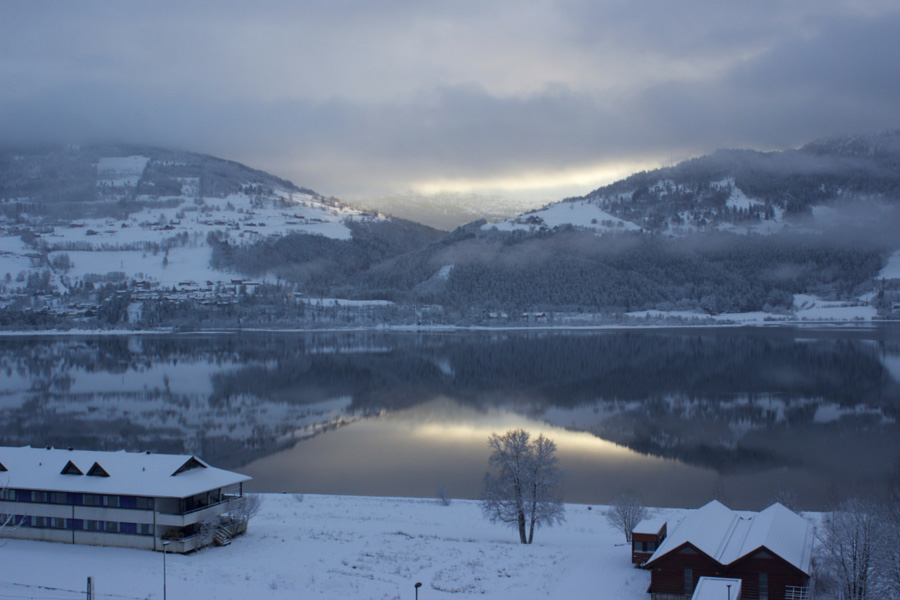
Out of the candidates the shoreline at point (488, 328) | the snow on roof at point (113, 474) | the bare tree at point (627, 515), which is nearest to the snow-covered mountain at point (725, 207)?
the shoreline at point (488, 328)

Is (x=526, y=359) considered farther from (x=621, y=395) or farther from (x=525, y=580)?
(x=525, y=580)

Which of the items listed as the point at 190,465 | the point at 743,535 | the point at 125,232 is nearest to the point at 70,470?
the point at 190,465

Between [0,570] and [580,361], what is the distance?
Answer: 211 feet

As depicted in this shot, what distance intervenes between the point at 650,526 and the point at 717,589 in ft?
15.1

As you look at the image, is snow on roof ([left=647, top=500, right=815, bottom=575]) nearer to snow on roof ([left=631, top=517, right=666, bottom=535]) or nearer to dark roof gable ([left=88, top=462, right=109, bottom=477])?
snow on roof ([left=631, top=517, right=666, bottom=535])

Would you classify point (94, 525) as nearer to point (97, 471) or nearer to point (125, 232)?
point (97, 471)

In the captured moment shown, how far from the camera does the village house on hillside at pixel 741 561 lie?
17.4 m

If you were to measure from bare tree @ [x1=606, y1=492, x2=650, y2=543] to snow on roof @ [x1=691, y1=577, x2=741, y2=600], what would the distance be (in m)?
5.81

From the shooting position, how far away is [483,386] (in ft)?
207

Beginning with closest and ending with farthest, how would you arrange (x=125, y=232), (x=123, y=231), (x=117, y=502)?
(x=117, y=502) → (x=125, y=232) → (x=123, y=231)

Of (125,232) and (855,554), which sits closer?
(855,554)

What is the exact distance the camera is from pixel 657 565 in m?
18.2

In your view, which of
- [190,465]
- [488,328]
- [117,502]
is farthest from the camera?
[488,328]

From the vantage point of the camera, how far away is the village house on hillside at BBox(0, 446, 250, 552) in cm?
2166
